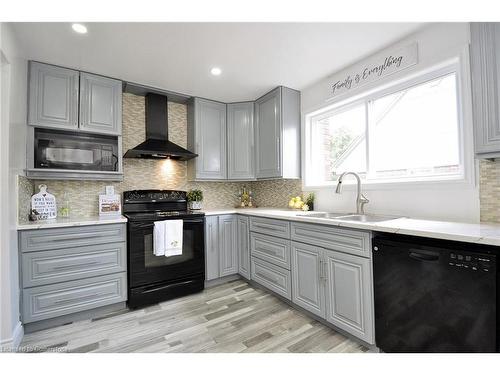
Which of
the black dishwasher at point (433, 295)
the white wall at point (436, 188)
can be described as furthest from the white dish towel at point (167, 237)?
the white wall at point (436, 188)

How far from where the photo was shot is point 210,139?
321 centimetres

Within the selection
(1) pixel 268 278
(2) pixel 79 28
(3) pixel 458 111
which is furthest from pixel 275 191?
(2) pixel 79 28

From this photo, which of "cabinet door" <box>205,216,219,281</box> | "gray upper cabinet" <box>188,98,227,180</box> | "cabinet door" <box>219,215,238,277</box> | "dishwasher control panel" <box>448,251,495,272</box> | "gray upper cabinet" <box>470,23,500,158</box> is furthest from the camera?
"gray upper cabinet" <box>188,98,227,180</box>

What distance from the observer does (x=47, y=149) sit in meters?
2.21

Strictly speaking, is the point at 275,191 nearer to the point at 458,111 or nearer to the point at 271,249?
the point at 271,249

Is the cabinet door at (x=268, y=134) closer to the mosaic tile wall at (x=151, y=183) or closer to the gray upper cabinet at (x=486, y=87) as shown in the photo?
the mosaic tile wall at (x=151, y=183)

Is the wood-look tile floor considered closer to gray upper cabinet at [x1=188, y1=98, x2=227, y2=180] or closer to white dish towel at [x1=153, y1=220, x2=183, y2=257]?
white dish towel at [x1=153, y1=220, x2=183, y2=257]

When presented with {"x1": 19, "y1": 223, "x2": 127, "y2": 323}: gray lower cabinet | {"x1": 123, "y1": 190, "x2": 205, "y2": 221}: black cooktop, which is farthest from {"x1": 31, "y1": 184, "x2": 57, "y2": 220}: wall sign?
{"x1": 123, "y1": 190, "x2": 205, "y2": 221}: black cooktop

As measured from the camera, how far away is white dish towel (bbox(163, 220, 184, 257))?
2.41 meters

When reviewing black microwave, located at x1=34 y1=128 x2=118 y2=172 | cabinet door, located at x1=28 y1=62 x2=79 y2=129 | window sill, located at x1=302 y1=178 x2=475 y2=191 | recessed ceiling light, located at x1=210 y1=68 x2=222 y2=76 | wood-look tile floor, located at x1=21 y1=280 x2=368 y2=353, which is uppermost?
recessed ceiling light, located at x1=210 y1=68 x2=222 y2=76

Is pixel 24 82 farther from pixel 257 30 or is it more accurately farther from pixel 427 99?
pixel 427 99

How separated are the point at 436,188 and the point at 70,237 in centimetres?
309

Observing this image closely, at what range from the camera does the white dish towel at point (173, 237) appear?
2.41 meters
